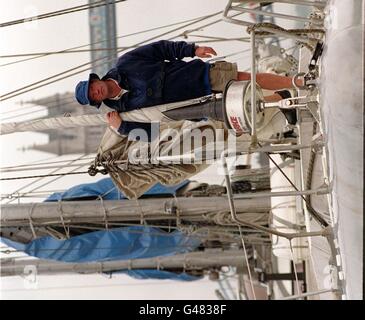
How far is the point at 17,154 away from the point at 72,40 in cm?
95

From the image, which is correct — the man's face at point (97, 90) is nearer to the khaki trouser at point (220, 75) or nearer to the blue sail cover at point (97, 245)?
the khaki trouser at point (220, 75)

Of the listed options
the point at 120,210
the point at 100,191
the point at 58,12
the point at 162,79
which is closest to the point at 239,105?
the point at 162,79

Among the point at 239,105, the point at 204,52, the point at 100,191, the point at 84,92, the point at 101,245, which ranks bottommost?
the point at 101,245

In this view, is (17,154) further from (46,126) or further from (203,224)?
(203,224)

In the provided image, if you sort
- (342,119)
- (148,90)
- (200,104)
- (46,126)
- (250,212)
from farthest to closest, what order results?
(250,212) → (46,126) → (148,90) → (200,104) → (342,119)

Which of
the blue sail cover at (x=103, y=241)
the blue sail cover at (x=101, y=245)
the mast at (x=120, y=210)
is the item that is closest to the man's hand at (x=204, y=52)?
the mast at (x=120, y=210)

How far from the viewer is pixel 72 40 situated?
3.60m

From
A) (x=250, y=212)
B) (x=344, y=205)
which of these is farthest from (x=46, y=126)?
(x=344, y=205)

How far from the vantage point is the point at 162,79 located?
2.51 meters

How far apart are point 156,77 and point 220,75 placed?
0.25 metres

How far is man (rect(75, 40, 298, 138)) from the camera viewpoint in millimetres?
2480

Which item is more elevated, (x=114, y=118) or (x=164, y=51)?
(x=164, y=51)

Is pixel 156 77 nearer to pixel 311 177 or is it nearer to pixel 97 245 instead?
pixel 311 177

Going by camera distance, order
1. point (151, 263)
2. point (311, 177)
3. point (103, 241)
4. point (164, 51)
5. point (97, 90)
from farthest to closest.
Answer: point (151, 263), point (103, 241), point (164, 51), point (97, 90), point (311, 177)
